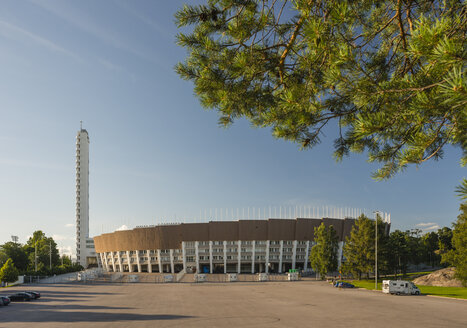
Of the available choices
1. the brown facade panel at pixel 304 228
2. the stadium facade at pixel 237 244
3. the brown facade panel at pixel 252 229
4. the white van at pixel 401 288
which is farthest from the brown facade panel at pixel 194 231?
the white van at pixel 401 288

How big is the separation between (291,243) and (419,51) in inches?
3859

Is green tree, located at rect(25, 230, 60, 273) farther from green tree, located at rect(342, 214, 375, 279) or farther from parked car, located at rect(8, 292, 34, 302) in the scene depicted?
green tree, located at rect(342, 214, 375, 279)

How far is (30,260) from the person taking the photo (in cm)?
11500

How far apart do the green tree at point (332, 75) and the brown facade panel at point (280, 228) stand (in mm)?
89234

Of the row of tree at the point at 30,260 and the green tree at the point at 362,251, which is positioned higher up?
the green tree at the point at 362,251

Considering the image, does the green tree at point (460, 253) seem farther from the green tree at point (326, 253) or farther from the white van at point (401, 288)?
the green tree at point (326, 253)

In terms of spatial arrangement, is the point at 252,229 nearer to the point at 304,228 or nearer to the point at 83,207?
the point at 304,228

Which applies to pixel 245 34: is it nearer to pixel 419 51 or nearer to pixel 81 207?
pixel 419 51

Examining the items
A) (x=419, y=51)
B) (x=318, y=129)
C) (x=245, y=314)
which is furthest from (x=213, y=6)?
(x=245, y=314)

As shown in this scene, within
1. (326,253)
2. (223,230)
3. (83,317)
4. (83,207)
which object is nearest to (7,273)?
(223,230)

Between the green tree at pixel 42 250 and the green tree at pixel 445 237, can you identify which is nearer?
the green tree at pixel 445 237

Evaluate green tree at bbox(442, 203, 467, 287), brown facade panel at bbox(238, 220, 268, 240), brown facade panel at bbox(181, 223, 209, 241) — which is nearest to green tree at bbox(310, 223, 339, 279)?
brown facade panel at bbox(238, 220, 268, 240)

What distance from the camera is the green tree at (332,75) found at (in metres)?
5.51

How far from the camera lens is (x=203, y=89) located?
7.79 metres
